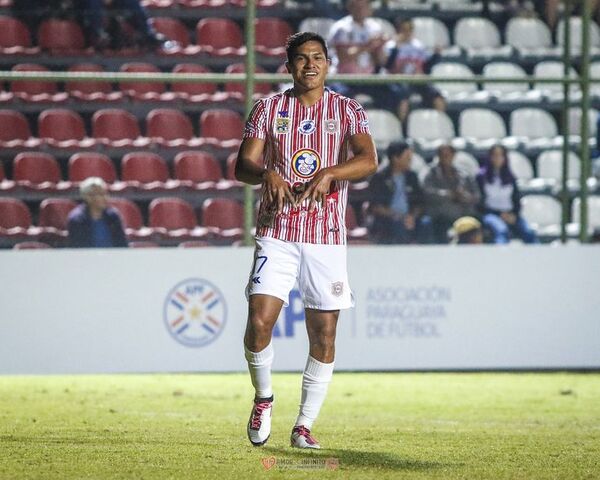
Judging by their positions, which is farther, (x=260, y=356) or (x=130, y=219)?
(x=130, y=219)

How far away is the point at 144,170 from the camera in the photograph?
39.9 feet

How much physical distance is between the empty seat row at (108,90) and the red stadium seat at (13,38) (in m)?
0.18

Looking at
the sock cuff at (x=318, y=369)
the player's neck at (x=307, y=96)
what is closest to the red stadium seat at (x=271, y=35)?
the player's neck at (x=307, y=96)

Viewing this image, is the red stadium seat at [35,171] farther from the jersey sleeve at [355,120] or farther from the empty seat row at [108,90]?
the jersey sleeve at [355,120]

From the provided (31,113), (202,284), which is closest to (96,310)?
(202,284)

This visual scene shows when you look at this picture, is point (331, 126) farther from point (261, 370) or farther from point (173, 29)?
point (173, 29)

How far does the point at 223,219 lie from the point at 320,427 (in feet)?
13.6

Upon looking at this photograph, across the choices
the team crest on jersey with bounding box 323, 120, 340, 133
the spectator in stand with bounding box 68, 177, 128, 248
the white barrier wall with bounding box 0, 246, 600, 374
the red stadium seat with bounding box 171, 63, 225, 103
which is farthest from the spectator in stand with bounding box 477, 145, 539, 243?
the team crest on jersey with bounding box 323, 120, 340, 133

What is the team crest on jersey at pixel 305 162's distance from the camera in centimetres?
691

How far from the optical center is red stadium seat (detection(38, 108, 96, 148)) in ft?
39.8

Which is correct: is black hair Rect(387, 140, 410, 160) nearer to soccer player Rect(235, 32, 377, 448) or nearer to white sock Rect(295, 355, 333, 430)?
soccer player Rect(235, 32, 377, 448)

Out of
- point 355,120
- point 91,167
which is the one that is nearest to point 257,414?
point 355,120

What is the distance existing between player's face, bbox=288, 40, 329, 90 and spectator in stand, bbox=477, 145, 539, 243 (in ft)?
18.3

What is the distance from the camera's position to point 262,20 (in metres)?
13.2
